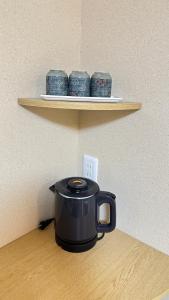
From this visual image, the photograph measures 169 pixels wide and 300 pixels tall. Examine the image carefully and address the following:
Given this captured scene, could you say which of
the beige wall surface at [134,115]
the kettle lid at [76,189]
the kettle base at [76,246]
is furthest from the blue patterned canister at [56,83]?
the kettle base at [76,246]

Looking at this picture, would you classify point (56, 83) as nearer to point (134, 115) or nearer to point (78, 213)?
point (134, 115)

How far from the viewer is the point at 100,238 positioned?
3.15 feet

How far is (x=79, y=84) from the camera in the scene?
0.77 m

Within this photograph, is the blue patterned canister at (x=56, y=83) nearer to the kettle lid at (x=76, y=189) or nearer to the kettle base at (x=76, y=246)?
the kettle lid at (x=76, y=189)

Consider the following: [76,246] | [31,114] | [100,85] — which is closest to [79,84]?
[100,85]

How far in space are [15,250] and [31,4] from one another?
840 millimetres

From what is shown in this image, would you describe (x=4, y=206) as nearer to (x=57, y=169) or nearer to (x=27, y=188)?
(x=27, y=188)

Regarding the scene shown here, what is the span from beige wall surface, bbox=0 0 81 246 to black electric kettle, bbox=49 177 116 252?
0.14 metres

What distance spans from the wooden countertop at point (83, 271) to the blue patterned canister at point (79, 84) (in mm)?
565

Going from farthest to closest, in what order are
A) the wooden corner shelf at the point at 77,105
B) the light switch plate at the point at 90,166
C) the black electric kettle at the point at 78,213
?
the light switch plate at the point at 90,166
the black electric kettle at the point at 78,213
the wooden corner shelf at the point at 77,105

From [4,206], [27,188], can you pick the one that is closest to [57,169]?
[27,188]

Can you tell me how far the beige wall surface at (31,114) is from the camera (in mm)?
769

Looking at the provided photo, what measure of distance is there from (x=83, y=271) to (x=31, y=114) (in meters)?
0.56

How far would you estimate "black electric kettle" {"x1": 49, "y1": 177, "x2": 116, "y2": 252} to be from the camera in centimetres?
81
